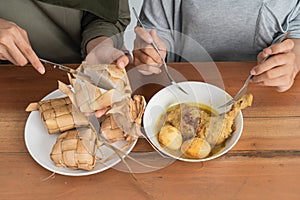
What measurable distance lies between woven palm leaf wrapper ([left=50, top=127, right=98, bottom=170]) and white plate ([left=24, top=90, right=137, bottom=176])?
1 cm

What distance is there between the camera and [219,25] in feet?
3.32

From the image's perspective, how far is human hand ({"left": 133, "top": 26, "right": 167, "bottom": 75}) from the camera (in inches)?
34.2

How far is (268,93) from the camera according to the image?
0.88 metres

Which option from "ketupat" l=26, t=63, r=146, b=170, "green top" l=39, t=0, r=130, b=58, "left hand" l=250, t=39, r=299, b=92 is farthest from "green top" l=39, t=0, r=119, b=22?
"left hand" l=250, t=39, r=299, b=92

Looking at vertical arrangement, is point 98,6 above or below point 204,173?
above

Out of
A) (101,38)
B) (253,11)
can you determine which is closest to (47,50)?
(101,38)

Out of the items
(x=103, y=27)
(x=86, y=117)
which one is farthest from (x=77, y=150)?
(x=103, y=27)

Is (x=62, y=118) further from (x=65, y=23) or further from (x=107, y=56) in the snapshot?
(x=65, y=23)

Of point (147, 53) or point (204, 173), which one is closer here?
point (204, 173)

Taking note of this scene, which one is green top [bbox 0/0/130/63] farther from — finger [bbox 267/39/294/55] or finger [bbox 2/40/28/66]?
finger [bbox 267/39/294/55]

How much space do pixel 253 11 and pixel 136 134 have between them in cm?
43

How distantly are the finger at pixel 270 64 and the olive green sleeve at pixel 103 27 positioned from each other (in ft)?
1.04

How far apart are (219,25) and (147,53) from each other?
0.80 feet

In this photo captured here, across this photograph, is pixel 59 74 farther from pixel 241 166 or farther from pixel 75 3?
pixel 241 166
